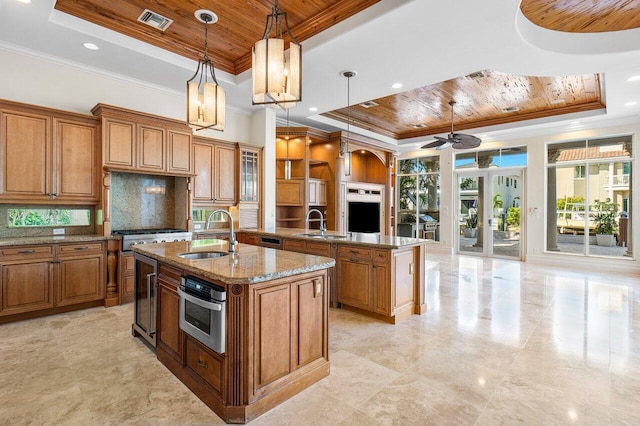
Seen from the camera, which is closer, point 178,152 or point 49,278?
point 49,278

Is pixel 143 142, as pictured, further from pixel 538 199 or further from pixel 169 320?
pixel 538 199

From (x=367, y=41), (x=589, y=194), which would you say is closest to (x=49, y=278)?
(x=367, y=41)

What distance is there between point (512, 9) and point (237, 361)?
3641 mm

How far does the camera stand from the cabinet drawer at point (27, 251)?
3.47 m

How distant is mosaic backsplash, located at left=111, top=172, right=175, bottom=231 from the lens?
470cm

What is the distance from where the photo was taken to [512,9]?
9.62 ft

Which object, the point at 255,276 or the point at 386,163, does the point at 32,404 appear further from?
the point at 386,163

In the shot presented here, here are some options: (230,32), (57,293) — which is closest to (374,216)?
(230,32)

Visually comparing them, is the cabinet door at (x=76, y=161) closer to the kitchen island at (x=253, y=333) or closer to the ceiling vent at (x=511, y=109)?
the kitchen island at (x=253, y=333)

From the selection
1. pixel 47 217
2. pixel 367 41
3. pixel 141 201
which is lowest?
pixel 47 217

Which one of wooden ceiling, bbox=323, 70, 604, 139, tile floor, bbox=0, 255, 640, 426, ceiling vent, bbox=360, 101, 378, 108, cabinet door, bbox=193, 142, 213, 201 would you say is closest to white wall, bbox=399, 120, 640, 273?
wooden ceiling, bbox=323, 70, 604, 139

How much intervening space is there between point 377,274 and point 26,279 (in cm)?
388

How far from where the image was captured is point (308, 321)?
2318 mm

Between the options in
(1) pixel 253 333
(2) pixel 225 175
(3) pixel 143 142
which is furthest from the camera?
(2) pixel 225 175
